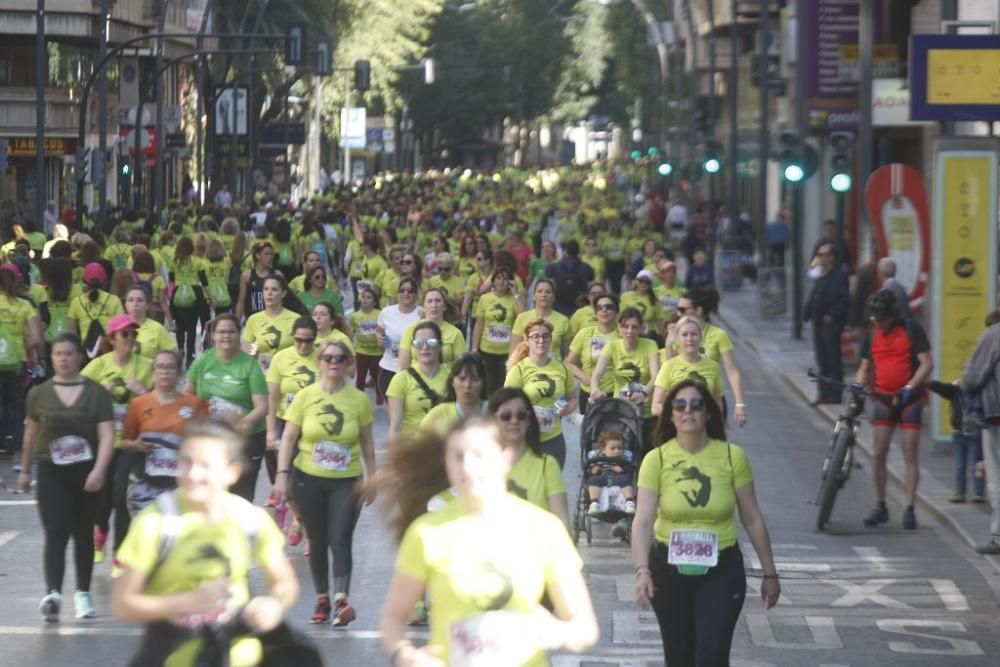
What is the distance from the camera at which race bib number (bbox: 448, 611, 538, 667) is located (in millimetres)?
6184

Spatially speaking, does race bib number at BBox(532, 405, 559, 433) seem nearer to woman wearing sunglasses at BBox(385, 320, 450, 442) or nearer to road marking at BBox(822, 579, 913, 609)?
woman wearing sunglasses at BBox(385, 320, 450, 442)

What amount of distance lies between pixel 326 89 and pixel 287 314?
62.4 m

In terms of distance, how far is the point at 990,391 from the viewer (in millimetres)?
14219

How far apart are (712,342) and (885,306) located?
129 centimetres

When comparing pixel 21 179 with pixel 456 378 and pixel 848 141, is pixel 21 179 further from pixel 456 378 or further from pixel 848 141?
pixel 456 378

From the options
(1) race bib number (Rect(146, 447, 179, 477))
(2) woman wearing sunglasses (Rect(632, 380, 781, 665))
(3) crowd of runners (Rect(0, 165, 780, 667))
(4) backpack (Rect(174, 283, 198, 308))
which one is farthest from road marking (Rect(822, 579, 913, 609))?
(4) backpack (Rect(174, 283, 198, 308))

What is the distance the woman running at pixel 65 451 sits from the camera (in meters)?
11.9

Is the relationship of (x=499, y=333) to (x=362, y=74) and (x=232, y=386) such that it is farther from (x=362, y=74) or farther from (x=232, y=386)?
(x=362, y=74)

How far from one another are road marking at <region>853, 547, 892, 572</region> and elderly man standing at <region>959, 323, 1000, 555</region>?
2.40 feet

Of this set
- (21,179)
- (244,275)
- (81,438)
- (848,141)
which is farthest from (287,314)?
(21,179)

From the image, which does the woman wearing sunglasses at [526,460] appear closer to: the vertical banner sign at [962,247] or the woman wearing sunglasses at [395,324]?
the woman wearing sunglasses at [395,324]

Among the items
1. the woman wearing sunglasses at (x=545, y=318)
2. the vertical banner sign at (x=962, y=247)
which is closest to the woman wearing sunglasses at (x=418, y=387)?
the woman wearing sunglasses at (x=545, y=318)

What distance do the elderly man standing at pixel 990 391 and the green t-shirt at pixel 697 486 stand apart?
17.7 ft

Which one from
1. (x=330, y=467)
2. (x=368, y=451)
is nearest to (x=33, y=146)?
(x=368, y=451)
